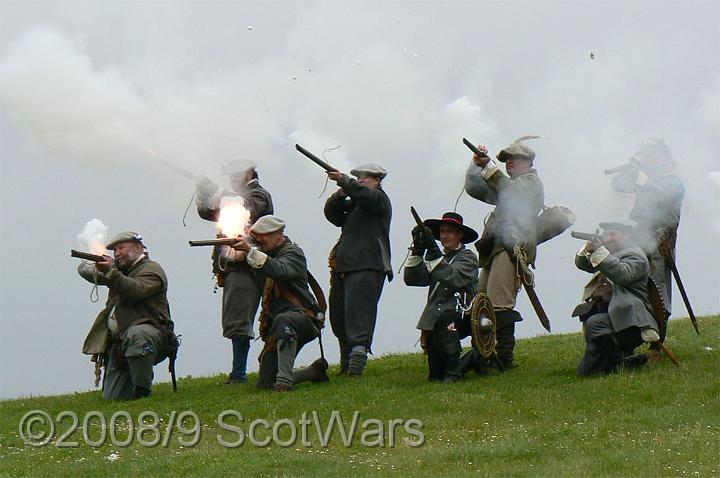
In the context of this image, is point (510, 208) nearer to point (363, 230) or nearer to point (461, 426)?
point (363, 230)

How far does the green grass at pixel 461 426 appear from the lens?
10.2 meters

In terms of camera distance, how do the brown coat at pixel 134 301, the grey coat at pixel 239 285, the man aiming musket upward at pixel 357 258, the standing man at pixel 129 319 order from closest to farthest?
1. the standing man at pixel 129 319
2. the brown coat at pixel 134 301
3. the man aiming musket upward at pixel 357 258
4. the grey coat at pixel 239 285

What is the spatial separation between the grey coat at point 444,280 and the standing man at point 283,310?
1.14 meters

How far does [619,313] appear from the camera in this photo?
43.7ft

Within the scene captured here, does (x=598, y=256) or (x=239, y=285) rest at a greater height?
(x=239, y=285)

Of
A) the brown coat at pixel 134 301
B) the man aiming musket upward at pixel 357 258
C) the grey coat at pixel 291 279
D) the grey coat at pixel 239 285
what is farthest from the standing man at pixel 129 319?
the man aiming musket upward at pixel 357 258

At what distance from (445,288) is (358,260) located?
1.12 metres

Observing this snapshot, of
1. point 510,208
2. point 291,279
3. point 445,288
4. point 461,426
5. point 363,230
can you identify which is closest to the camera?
point 461,426

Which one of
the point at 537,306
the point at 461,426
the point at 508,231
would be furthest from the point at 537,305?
the point at 461,426

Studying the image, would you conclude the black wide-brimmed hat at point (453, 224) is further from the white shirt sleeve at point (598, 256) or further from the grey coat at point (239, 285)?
the grey coat at point (239, 285)

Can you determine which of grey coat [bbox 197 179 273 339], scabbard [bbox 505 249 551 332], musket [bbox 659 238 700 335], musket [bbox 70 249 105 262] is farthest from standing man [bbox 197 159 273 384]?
musket [bbox 659 238 700 335]

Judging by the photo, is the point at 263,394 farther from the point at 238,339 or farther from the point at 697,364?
the point at 697,364

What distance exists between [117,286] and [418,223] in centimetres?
325

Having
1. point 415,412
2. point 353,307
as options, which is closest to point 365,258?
point 353,307
